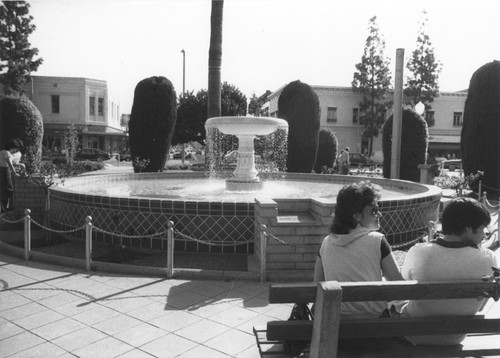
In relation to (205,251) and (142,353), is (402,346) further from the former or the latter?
(205,251)

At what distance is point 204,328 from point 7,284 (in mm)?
2844

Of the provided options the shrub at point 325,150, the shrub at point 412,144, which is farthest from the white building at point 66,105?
the shrub at point 412,144

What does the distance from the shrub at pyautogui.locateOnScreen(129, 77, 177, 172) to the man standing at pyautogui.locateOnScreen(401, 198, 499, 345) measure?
17.9m

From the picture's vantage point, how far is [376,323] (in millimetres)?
2750

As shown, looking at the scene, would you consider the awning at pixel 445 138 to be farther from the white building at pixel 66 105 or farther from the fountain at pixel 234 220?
the fountain at pixel 234 220

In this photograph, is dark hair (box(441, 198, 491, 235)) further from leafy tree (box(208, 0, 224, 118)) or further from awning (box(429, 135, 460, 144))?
awning (box(429, 135, 460, 144))

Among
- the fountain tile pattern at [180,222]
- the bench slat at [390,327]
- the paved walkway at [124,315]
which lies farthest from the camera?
the fountain tile pattern at [180,222]

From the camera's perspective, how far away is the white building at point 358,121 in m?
47.8

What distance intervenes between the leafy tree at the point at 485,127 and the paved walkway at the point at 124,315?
14.5 m

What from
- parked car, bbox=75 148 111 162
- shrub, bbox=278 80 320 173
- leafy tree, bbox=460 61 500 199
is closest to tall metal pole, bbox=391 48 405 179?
leafy tree, bbox=460 61 500 199

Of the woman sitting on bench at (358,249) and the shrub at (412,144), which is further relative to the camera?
the shrub at (412,144)

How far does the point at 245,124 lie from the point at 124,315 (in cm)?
695

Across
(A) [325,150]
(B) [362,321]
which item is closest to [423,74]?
(A) [325,150]

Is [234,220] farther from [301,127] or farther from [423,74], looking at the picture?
[423,74]
